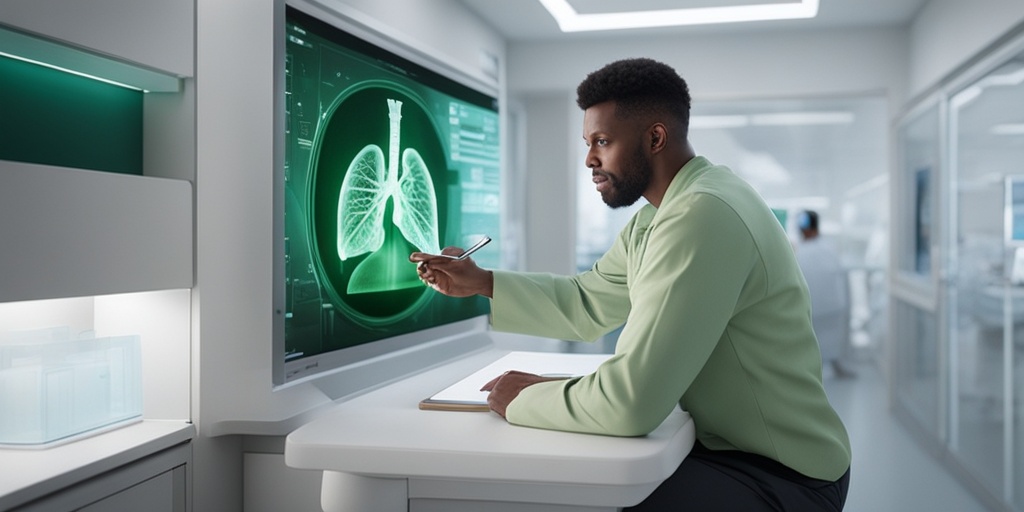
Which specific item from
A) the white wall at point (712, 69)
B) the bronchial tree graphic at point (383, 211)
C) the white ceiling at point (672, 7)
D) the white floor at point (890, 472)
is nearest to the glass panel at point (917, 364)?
the white floor at point (890, 472)

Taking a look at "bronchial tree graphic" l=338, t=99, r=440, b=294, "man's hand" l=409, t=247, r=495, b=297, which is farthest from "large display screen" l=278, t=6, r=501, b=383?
"man's hand" l=409, t=247, r=495, b=297

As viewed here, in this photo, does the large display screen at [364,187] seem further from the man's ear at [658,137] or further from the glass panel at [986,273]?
the glass panel at [986,273]

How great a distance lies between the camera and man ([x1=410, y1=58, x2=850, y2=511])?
1.59 meters

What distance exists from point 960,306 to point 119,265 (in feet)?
13.2

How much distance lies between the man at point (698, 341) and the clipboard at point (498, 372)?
8 centimetres

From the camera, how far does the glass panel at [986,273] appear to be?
3.67 m

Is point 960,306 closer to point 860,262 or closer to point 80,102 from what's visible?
point 860,262

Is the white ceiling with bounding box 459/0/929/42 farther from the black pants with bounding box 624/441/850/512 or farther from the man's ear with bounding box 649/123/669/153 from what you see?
the black pants with bounding box 624/441/850/512

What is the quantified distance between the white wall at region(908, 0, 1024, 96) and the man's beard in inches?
89.7

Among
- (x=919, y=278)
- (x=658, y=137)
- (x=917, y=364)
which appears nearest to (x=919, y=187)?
(x=919, y=278)

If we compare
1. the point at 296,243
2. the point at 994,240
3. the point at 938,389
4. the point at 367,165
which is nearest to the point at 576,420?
the point at 296,243

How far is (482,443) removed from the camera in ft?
5.12

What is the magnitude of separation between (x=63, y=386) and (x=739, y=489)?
1.35 metres

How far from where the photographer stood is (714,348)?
1720mm
